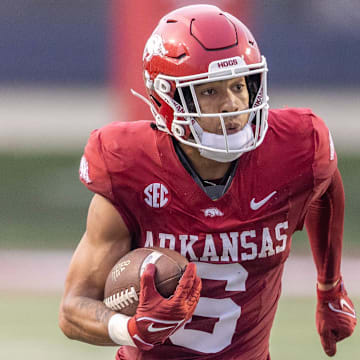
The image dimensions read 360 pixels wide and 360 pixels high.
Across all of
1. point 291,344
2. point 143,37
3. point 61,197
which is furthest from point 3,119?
point 291,344

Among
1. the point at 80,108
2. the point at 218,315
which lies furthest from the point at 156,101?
the point at 80,108

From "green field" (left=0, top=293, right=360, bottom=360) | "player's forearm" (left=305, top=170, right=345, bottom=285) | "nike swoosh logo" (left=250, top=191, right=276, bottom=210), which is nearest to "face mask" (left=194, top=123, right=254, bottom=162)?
"nike swoosh logo" (left=250, top=191, right=276, bottom=210)

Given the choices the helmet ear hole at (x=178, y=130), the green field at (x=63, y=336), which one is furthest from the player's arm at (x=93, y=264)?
the green field at (x=63, y=336)

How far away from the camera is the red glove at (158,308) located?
2.27 m

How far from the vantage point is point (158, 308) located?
2268mm

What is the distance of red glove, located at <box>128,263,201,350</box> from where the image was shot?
227 centimetres

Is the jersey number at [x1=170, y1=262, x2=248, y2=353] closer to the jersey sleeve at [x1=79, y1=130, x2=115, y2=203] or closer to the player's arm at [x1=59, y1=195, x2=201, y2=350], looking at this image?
the player's arm at [x1=59, y1=195, x2=201, y2=350]

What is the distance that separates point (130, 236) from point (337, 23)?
5.86 m

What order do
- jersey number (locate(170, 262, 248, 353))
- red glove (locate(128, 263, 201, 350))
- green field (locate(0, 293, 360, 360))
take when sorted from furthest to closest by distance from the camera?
green field (locate(0, 293, 360, 360)) → jersey number (locate(170, 262, 248, 353)) → red glove (locate(128, 263, 201, 350))

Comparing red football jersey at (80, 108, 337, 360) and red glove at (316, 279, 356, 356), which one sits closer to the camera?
red football jersey at (80, 108, 337, 360)

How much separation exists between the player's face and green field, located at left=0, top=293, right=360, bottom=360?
6.01 feet

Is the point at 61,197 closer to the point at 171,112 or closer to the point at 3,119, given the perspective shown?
the point at 3,119

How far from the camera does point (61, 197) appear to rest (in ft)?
20.8

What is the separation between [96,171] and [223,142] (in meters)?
0.38
